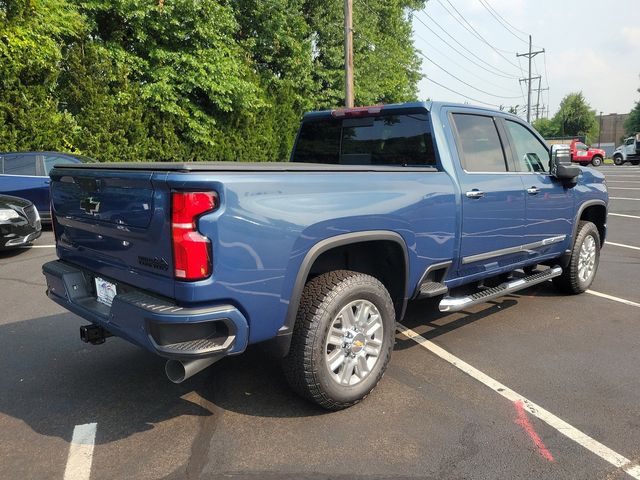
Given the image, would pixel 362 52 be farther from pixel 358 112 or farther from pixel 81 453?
pixel 81 453

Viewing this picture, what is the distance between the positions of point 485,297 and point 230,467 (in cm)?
249

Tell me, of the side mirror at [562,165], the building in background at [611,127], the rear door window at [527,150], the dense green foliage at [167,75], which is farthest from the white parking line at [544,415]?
the building in background at [611,127]

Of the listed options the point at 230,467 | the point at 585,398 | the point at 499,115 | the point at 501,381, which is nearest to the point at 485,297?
the point at 501,381

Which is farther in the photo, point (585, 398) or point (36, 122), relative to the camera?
point (36, 122)

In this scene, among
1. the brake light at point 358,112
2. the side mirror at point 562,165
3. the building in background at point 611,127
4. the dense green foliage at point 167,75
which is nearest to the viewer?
the brake light at point 358,112

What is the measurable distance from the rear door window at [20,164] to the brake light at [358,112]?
790 cm

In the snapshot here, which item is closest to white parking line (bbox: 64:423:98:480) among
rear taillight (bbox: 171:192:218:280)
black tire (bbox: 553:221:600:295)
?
rear taillight (bbox: 171:192:218:280)

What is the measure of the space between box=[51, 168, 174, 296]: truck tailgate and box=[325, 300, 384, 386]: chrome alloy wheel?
1.07 meters

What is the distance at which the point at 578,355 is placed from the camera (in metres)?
4.08

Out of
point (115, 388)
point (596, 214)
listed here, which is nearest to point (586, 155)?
point (596, 214)

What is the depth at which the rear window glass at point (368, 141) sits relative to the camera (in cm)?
401

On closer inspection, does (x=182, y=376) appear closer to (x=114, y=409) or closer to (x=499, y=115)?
(x=114, y=409)

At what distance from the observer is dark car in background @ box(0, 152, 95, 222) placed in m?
9.86

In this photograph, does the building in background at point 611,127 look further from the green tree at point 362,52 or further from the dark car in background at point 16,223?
the dark car in background at point 16,223
